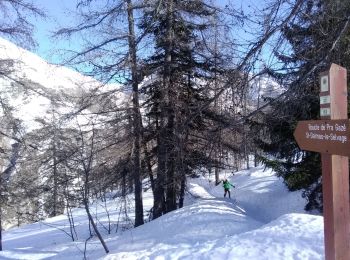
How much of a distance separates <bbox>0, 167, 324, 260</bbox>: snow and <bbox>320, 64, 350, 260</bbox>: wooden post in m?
1.69

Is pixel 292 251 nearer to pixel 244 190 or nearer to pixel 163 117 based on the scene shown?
pixel 163 117

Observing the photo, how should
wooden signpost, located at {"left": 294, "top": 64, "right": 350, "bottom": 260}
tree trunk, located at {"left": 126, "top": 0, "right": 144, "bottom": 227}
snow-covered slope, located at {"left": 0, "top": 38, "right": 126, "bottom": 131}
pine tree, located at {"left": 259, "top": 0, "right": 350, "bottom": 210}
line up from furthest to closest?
tree trunk, located at {"left": 126, "top": 0, "right": 144, "bottom": 227} → snow-covered slope, located at {"left": 0, "top": 38, "right": 126, "bottom": 131} → pine tree, located at {"left": 259, "top": 0, "right": 350, "bottom": 210} → wooden signpost, located at {"left": 294, "top": 64, "right": 350, "bottom": 260}

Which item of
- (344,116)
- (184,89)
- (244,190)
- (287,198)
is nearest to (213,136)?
(344,116)

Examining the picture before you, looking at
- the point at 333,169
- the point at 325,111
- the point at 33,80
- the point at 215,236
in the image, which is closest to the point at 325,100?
the point at 325,111

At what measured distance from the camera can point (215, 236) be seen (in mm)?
10570

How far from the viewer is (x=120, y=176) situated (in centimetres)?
1625

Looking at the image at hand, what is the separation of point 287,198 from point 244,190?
720 cm

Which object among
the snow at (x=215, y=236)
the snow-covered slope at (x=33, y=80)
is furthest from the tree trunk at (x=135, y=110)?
the snow at (x=215, y=236)

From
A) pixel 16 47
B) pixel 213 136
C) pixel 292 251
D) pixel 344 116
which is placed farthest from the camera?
pixel 16 47

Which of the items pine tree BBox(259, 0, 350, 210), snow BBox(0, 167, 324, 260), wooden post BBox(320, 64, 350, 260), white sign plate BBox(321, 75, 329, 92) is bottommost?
snow BBox(0, 167, 324, 260)

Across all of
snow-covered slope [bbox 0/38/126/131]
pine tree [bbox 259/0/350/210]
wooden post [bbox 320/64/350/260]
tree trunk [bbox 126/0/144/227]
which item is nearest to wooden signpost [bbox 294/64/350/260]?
wooden post [bbox 320/64/350/260]

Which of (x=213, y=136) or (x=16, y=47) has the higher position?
(x=16, y=47)

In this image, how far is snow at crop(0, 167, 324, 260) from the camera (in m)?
6.06

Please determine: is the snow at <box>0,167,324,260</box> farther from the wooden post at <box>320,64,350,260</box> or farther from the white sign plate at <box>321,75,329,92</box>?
the white sign plate at <box>321,75,329,92</box>
